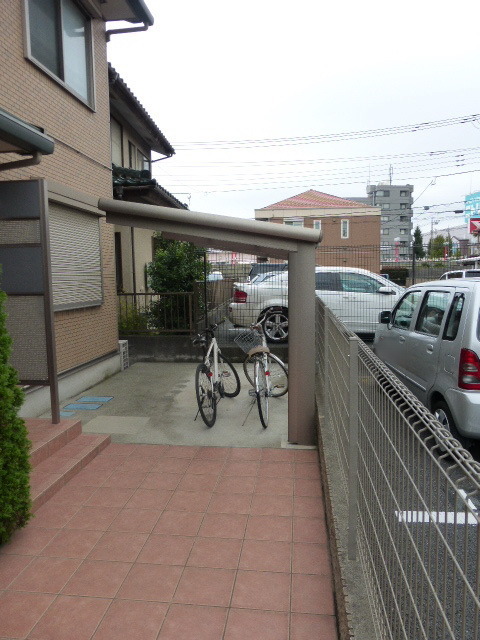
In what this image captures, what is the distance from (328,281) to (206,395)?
20.0ft

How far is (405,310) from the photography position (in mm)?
6512

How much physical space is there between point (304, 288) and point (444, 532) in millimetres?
3725

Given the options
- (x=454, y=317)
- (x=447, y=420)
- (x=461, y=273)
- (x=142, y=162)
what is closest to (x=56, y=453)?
(x=447, y=420)

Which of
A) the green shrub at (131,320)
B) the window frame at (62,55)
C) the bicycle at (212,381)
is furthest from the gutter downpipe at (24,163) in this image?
the green shrub at (131,320)

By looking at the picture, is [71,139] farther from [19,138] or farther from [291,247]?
[291,247]

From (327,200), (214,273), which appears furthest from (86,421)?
(327,200)

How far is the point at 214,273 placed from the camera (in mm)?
11250

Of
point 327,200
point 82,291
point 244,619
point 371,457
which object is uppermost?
point 327,200

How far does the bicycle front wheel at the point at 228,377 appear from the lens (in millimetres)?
6418

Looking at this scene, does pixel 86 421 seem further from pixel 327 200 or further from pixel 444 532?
pixel 327 200

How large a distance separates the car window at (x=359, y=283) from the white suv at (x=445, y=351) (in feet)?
14.9

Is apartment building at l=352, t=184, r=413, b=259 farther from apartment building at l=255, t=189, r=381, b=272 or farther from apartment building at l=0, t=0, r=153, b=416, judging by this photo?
apartment building at l=0, t=0, r=153, b=416

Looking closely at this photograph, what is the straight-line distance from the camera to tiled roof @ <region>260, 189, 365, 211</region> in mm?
44188

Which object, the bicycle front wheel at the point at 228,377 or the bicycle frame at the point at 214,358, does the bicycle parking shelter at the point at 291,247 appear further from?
the bicycle front wheel at the point at 228,377
